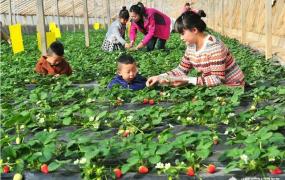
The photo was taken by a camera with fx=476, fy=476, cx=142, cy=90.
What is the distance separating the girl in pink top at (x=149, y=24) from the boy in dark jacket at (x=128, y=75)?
4.34 m

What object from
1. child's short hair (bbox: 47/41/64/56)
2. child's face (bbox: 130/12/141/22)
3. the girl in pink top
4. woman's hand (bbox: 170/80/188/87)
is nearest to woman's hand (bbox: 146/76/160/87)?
woman's hand (bbox: 170/80/188/87)

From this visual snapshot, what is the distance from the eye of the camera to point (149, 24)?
1028 centimetres

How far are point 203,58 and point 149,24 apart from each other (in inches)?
217

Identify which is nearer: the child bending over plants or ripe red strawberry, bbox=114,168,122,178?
ripe red strawberry, bbox=114,168,122,178

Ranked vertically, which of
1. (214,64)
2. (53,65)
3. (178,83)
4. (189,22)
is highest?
(189,22)

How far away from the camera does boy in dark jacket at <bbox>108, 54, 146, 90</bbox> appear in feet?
17.1

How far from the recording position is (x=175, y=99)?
489 centimetres

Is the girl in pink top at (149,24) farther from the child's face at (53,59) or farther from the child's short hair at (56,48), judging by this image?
the child's short hair at (56,48)

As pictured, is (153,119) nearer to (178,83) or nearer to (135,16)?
Result: (178,83)

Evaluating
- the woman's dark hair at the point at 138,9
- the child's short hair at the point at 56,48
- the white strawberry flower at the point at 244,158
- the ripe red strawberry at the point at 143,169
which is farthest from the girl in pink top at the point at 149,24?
the white strawberry flower at the point at 244,158

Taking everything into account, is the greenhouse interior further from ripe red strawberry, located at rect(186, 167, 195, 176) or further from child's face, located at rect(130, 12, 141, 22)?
child's face, located at rect(130, 12, 141, 22)

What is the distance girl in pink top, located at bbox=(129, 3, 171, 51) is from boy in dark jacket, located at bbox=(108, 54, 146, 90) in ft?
14.2

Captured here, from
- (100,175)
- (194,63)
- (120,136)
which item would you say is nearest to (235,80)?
(194,63)

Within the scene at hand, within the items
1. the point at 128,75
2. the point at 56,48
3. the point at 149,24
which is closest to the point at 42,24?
the point at 56,48
